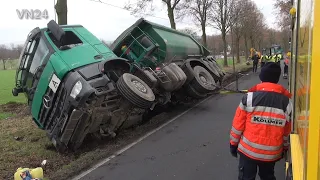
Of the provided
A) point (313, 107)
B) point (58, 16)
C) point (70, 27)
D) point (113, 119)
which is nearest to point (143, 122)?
point (113, 119)

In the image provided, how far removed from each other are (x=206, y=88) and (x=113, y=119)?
367 centimetres

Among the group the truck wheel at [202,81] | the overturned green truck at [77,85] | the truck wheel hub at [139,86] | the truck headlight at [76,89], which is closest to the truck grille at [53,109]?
the overturned green truck at [77,85]

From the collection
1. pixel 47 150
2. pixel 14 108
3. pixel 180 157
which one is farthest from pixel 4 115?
pixel 180 157

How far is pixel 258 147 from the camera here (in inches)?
115

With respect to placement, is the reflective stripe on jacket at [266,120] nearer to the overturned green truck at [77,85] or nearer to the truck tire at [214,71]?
the overturned green truck at [77,85]

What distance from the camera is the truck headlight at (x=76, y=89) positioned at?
5168mm

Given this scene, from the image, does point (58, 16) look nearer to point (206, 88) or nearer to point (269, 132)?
point (206, 88)

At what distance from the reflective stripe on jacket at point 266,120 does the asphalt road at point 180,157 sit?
151cm

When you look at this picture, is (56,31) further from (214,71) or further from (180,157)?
(214,71)

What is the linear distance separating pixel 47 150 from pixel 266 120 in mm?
4360

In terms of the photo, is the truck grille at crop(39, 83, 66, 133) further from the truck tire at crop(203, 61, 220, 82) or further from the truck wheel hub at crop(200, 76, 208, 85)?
the truck tire at crop(203, 61, 220, 82)

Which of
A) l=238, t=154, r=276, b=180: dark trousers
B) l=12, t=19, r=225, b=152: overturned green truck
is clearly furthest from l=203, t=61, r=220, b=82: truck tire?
l=238, t=154, r=276, b=180: dark trousers

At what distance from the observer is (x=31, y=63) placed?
6.18m

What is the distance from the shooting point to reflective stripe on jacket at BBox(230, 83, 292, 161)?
2836 mm
